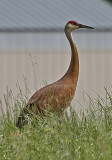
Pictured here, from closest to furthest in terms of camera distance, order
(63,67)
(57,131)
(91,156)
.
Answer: (91,156) < (57,131) < (63,67)

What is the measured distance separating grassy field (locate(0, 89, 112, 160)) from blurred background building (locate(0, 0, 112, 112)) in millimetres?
11951

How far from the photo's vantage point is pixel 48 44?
64.1 ft

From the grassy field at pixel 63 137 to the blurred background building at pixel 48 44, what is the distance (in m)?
12.0

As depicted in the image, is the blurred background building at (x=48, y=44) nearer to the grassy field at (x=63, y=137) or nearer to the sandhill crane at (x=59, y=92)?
the sandhill crane at (x=59, y=92)

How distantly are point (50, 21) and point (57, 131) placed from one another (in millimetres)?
15346

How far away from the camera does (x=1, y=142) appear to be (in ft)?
18.9

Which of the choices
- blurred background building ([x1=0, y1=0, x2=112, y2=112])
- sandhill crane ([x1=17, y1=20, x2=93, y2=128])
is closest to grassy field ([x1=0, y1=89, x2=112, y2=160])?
sandhill crane ([x1=17, y1=20, x2=93, y2=128])

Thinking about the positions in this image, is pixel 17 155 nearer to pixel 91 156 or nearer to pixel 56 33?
pixel 91 156

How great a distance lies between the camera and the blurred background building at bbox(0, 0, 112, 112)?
1906cm

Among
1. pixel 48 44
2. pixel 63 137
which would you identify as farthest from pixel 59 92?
pixel 48 44

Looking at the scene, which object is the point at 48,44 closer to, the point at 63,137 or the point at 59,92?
the point at 59,92

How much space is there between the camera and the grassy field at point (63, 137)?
5.00 meters

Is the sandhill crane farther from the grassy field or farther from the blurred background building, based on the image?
the blurred background building

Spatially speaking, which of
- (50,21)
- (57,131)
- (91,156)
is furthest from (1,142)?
(50,21)
